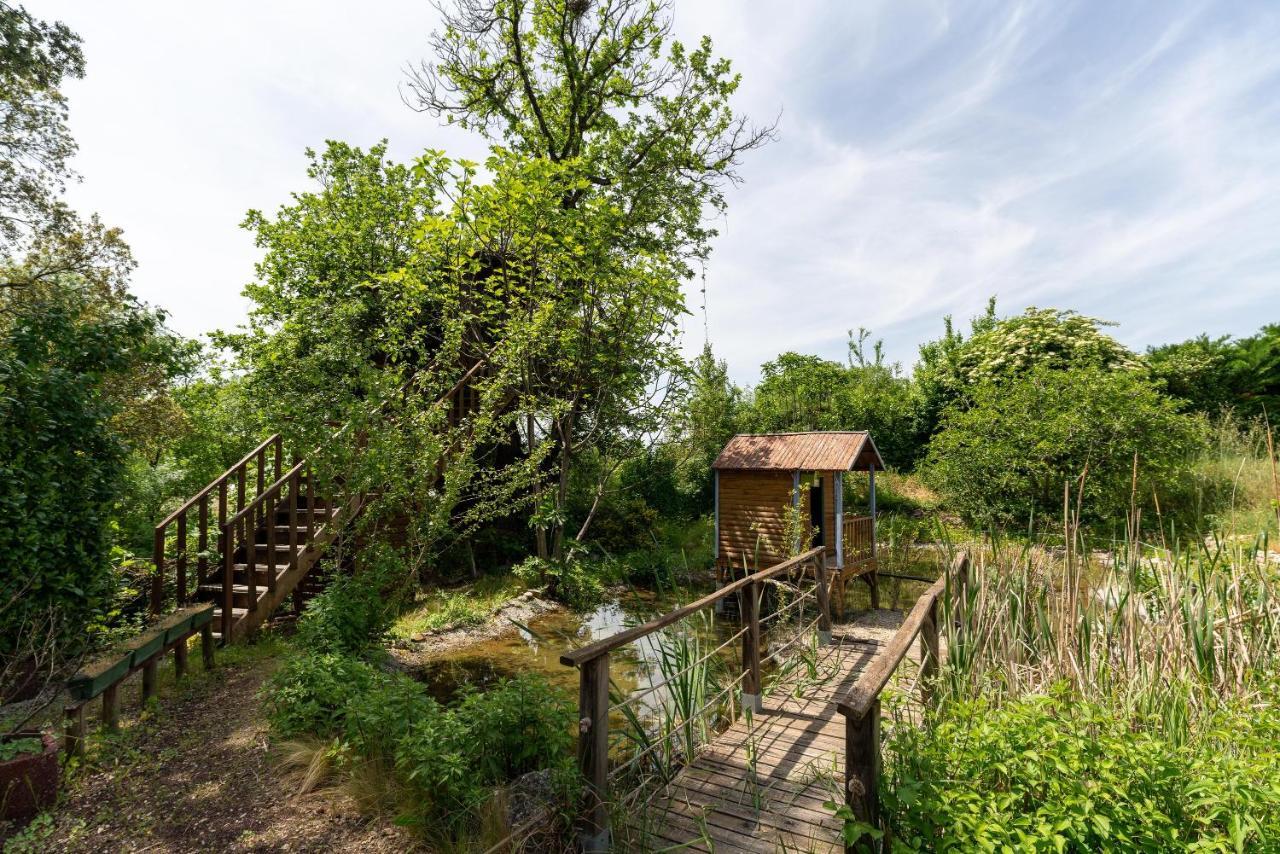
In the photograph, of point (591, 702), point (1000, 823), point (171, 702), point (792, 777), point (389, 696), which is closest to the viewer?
point (1000, 823)

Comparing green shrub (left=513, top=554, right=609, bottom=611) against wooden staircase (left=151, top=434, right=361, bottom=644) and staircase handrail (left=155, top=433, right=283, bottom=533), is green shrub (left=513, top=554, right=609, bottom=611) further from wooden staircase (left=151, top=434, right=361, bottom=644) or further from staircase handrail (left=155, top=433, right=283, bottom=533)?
staircase handrail (left=155, top=433, right=283, bottom=533)

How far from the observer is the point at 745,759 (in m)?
3.86

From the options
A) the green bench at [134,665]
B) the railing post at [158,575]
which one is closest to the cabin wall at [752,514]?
the green bench at [134,665]

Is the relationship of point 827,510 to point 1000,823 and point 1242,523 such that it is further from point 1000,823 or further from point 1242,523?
point 1000,823

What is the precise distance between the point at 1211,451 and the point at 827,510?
8836mm

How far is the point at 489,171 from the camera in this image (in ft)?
30.2

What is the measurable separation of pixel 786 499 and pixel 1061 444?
5.86 meters

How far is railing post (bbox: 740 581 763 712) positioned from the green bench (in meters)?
4.33

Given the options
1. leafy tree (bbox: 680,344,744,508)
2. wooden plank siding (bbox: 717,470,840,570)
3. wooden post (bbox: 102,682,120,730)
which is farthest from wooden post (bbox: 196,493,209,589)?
leafy tree (bbox: 680,344,744,508)

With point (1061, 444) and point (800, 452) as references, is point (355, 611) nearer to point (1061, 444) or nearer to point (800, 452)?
point (800, 452)

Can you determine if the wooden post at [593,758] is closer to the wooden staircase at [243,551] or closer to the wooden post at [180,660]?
the wooden staircase at [243,551]

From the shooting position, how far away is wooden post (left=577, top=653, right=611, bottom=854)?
2998 millimetres

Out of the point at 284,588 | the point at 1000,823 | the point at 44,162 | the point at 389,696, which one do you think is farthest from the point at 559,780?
the point at 44,162

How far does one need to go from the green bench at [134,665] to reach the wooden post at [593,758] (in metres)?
3.26
